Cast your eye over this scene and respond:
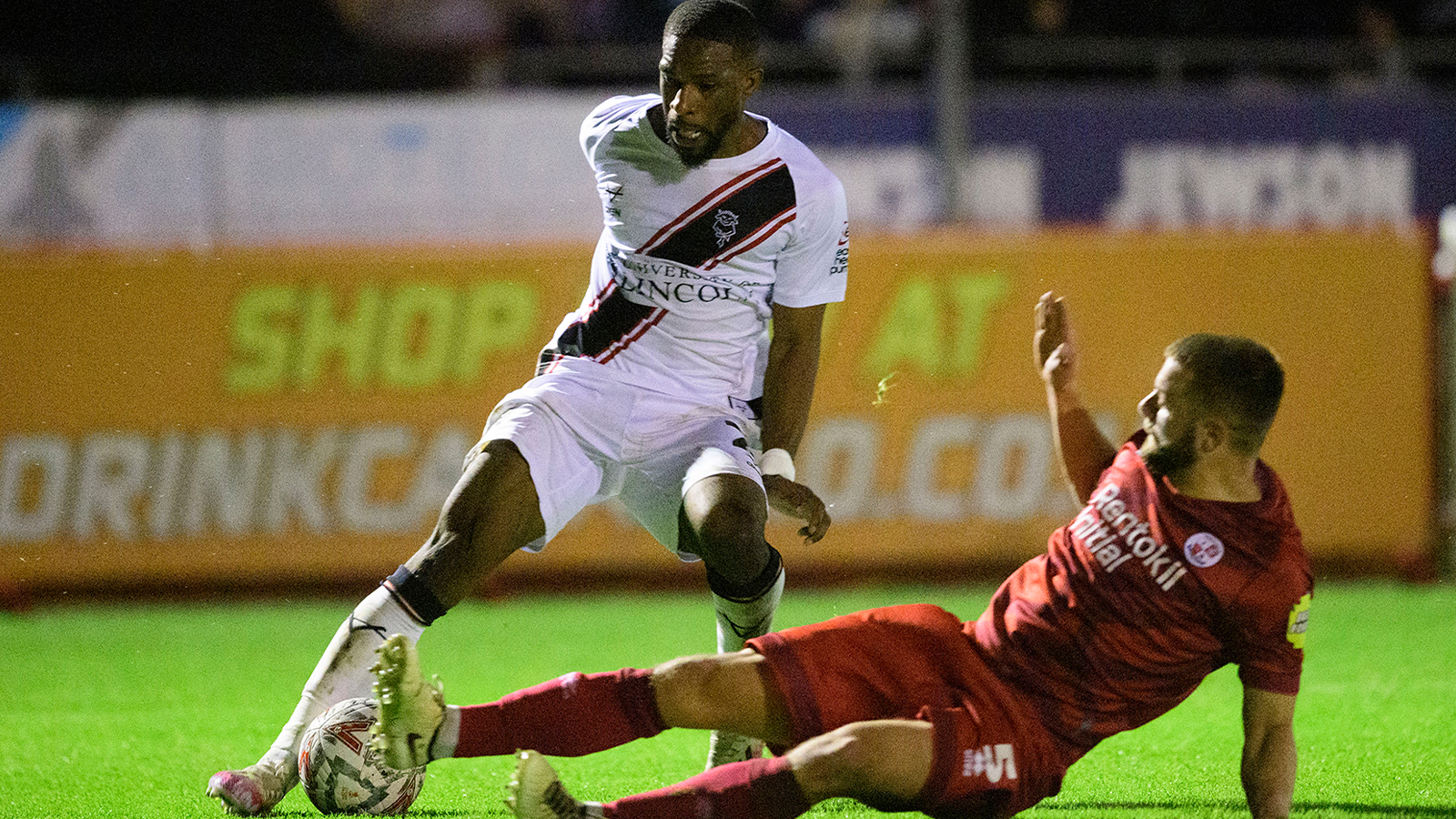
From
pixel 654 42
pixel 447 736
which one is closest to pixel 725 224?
pixel 447 736

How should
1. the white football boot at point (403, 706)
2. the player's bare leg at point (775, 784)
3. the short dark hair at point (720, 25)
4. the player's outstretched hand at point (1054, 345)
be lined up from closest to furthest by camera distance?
the player's bare leg at point (775, 784)
the white football boot at point (403, 706)
the player's outstretched hand at point (1054, 345)
the short dark hair at point (720, 25)

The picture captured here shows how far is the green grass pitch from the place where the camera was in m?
4.61

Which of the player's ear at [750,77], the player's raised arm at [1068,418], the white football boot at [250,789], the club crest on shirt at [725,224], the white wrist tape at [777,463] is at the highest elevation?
the player's ear at [750,77]

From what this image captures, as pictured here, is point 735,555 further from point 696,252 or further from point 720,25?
point 720,25

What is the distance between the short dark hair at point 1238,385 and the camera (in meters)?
3.65

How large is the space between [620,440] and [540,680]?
2.38 m

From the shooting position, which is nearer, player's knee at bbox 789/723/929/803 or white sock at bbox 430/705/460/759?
player's knee at bbox 789/723/929/803

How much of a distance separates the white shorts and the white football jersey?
0.08 m

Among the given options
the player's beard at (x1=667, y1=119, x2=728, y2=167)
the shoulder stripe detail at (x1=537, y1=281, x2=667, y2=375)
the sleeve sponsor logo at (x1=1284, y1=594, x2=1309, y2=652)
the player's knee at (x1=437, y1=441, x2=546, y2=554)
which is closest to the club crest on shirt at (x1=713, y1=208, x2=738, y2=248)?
the player's beard at (x1=667, y1=119, x2=728, y2=167)

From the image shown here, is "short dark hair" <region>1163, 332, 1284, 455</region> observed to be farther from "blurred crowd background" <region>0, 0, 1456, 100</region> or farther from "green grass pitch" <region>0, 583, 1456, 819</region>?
"blurred crowd background" <region>0, 0, 1456, 100</region>

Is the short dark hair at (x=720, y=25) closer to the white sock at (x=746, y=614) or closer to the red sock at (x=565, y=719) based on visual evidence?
the white sock at (x=746, y=614)

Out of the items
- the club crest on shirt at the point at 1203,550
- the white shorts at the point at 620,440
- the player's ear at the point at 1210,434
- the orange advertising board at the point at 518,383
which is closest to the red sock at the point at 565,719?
the white shorts at the point at 620,440

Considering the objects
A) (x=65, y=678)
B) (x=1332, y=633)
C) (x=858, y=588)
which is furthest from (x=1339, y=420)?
(x=65, y=678)

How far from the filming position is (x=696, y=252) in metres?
4.73
